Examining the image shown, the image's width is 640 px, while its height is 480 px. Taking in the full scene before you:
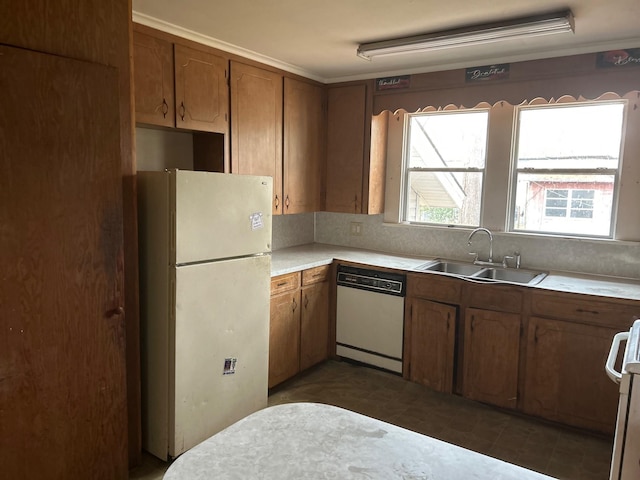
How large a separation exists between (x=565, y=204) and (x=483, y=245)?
646 millimetres

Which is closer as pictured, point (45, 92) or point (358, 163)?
point (45, 92)

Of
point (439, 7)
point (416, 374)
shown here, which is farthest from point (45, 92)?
point (416, 374)

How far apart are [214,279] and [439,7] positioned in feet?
6.09

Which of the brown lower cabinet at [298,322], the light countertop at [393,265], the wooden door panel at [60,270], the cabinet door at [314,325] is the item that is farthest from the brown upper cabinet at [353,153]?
the wooden door panel at [60,270]

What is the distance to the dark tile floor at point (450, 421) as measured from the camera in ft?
8.25

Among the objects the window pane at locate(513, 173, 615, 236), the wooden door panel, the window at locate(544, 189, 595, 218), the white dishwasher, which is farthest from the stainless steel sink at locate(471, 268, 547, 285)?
the wooden door panel

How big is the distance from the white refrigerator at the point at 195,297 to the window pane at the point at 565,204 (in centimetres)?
200

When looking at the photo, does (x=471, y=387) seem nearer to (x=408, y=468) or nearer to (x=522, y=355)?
(x=522, y=355)

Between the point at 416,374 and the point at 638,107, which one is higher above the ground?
the point at 638,107

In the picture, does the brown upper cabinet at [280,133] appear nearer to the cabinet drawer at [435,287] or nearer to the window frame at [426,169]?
the window frame at [426,169]

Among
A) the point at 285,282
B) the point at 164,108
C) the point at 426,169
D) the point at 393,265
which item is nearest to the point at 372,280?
the point at 393,265

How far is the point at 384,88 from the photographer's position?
12.2ft

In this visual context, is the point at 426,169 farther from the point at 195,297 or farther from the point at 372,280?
the point at 195,297

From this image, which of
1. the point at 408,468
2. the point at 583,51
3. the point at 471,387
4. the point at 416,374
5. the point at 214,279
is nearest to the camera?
the point at 408,468
